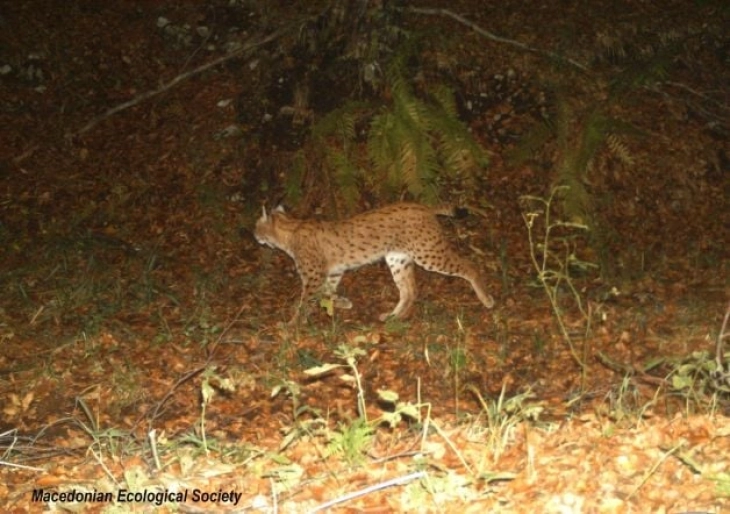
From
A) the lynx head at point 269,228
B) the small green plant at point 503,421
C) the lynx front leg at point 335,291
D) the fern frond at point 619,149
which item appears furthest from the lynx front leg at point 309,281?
the fern frond at point 619,149

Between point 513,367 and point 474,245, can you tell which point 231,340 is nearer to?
point 513,367

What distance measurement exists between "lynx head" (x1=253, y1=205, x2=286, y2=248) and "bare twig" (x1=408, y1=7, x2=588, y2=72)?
159 inches

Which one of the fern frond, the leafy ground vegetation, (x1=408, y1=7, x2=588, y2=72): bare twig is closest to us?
the leafy ground vegetation

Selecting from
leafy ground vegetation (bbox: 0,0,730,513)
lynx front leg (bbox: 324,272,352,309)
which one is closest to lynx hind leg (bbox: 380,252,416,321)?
leafy ground vegetation (bbox: 0,0,730,513)

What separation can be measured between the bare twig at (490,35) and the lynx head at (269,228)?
404 centimetres

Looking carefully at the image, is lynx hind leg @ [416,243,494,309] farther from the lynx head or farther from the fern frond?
the fern frond

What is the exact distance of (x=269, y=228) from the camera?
27.0ft

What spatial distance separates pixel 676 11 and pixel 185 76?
749cm

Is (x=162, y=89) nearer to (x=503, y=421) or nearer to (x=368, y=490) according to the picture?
(x=503, y=421)

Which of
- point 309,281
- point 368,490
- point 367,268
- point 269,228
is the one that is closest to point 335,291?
point 309,281

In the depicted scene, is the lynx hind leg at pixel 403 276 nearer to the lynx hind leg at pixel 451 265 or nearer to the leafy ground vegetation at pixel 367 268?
the lynx hind leg at pixel 451 265

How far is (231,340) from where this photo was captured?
7059 mm

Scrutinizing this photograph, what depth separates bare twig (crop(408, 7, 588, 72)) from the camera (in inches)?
386

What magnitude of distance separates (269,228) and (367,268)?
1.45 meters
